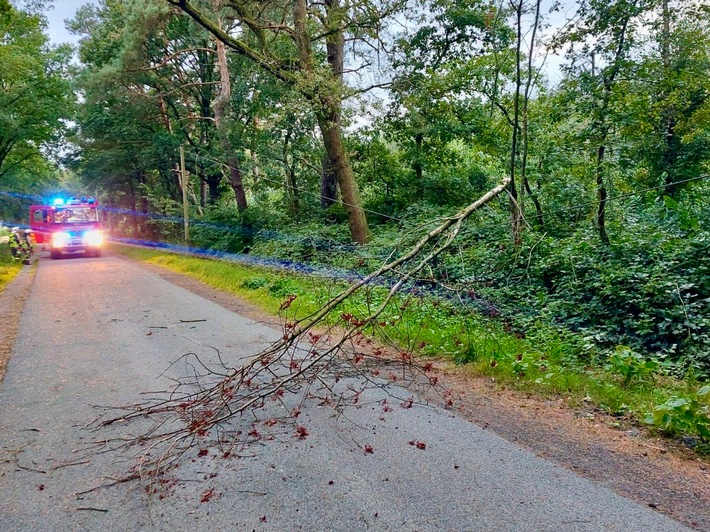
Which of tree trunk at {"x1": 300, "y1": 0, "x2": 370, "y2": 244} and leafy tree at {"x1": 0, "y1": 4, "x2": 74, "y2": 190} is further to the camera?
leafy tree at {"x1": 0, "y1": 4, "x2": 74, "y2": 190}

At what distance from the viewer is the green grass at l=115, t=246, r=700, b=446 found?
3.95 metres

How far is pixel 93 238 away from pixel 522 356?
21221mm

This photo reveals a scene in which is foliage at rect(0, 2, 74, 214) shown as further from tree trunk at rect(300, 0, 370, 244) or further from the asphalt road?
the asphalt road

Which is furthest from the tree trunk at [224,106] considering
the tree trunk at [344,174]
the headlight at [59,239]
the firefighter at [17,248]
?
the firefighter at [17,248]

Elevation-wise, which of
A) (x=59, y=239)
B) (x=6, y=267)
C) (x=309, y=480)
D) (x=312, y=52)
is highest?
(x=312, y=52)

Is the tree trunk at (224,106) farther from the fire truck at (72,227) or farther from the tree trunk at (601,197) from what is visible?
the tree trunk at (601,197)

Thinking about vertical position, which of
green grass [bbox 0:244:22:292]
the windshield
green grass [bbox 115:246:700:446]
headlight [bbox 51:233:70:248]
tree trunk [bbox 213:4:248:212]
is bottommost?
green grass [bbox 0:244:22:292]

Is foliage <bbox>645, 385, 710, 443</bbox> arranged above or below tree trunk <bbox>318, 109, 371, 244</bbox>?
below

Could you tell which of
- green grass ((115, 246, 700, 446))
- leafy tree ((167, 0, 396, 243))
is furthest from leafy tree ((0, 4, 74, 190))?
green grass ((115, 246, 700, 446))

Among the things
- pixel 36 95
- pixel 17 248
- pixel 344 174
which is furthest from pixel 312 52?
pixel 36 95

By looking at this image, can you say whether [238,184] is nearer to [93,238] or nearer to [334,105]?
[93,238]

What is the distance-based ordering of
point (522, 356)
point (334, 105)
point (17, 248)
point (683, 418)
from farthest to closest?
point (17, 248), point (334, 105), point (522, 356), point (683, 418)

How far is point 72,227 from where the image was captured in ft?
65.7

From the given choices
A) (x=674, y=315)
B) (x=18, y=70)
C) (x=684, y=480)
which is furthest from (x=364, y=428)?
(x=18, y=70)
